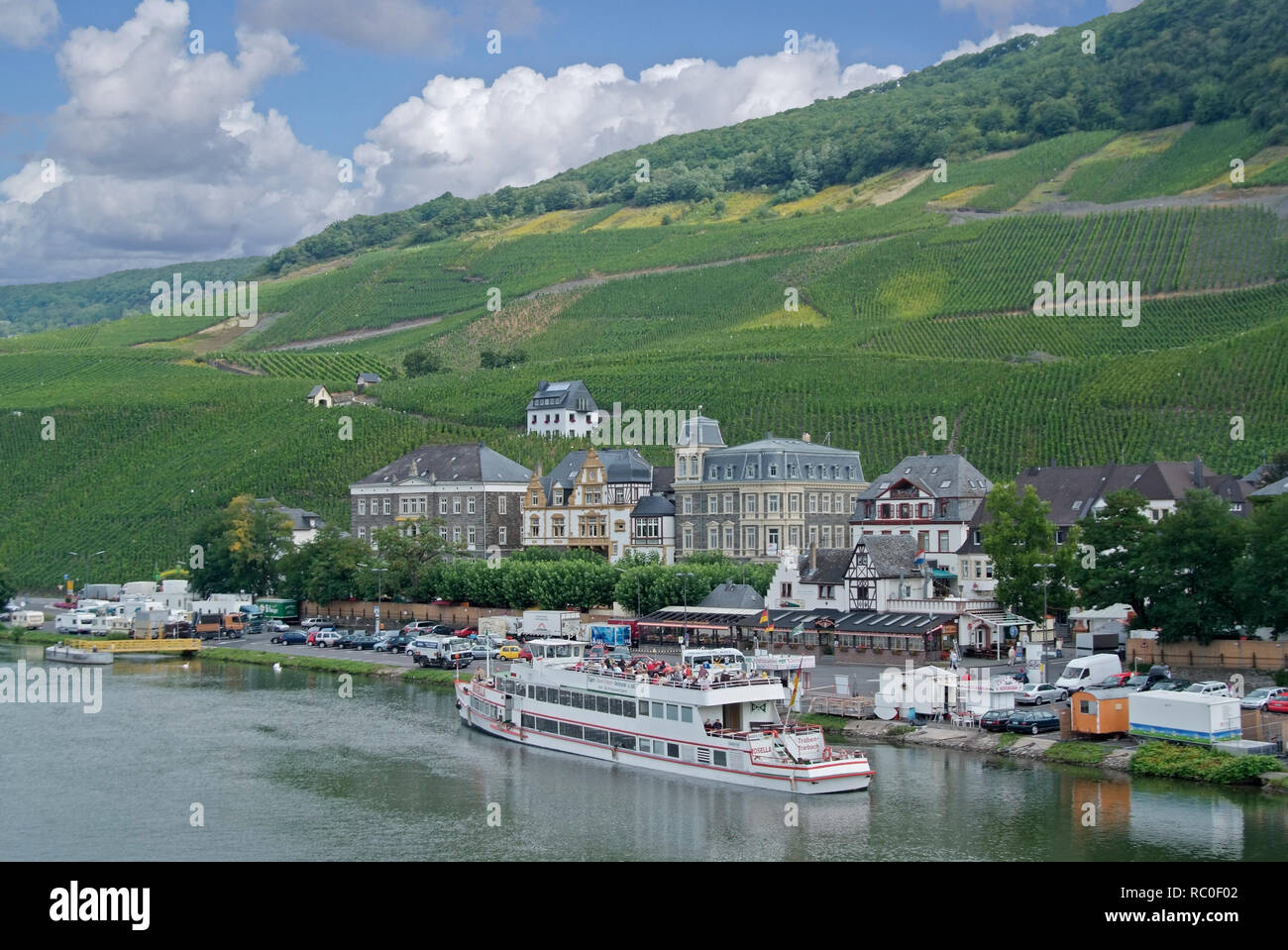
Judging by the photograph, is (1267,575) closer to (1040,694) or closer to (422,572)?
(1040,694)

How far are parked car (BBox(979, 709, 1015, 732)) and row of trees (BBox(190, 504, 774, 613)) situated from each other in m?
25.4

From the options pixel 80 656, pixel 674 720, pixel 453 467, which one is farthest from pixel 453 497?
pixel 674 720

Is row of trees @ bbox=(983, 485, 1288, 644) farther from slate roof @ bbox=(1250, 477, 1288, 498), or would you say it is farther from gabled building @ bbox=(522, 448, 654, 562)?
gabled building @ bbox=(522, 448, 654, 562)

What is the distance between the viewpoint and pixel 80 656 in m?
79.1

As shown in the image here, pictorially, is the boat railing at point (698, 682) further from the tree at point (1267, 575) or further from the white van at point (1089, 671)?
the tree at point (1267, 575)

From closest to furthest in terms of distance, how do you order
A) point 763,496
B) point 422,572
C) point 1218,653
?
point 1218,653, point 763,496, point 422,572

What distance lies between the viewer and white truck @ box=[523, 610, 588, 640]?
7600cm

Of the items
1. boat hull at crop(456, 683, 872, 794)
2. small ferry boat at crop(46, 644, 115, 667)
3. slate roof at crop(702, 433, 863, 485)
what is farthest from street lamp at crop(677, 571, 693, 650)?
small ferry boat at crop(46, 644, 115, 667)

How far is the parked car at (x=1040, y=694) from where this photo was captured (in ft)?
172

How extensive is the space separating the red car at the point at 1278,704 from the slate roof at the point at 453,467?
58483 millimetres

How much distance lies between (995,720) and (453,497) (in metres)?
55.6
